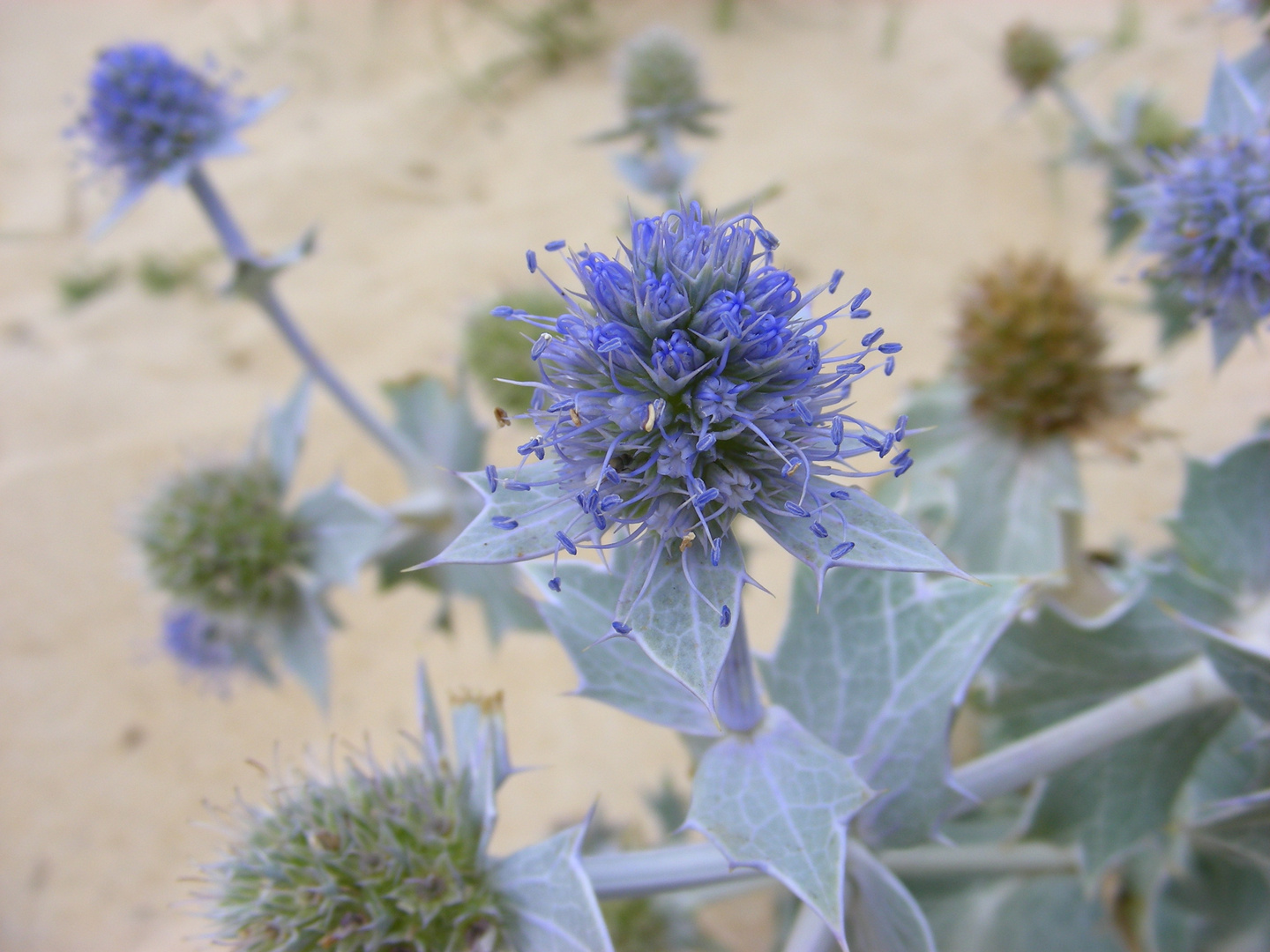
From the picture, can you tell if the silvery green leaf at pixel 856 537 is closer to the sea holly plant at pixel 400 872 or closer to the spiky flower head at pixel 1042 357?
the sea holly plant at pixel 400 872

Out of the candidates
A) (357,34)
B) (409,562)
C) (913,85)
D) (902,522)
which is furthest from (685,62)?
A: (357,34)

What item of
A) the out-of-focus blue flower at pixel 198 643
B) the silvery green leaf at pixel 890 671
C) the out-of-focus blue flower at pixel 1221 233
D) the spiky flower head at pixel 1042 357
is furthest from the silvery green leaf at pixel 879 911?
the out-of-focus blue flower at pixel 198 643

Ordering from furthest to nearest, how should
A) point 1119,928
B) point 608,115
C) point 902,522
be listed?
point 608,115
point 1119,928
point 902,522

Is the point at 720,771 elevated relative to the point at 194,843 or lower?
elevated

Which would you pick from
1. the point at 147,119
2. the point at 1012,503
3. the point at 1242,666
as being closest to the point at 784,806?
the point at 1242,666

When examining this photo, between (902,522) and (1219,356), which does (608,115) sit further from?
(902,522)

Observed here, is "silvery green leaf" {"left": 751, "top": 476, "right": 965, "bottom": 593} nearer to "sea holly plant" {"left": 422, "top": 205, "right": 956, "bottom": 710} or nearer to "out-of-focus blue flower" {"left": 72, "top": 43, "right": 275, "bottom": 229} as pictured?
"sea holly plant" {"left": 422, "top": 205, "right": 956, "bottom": 710}
